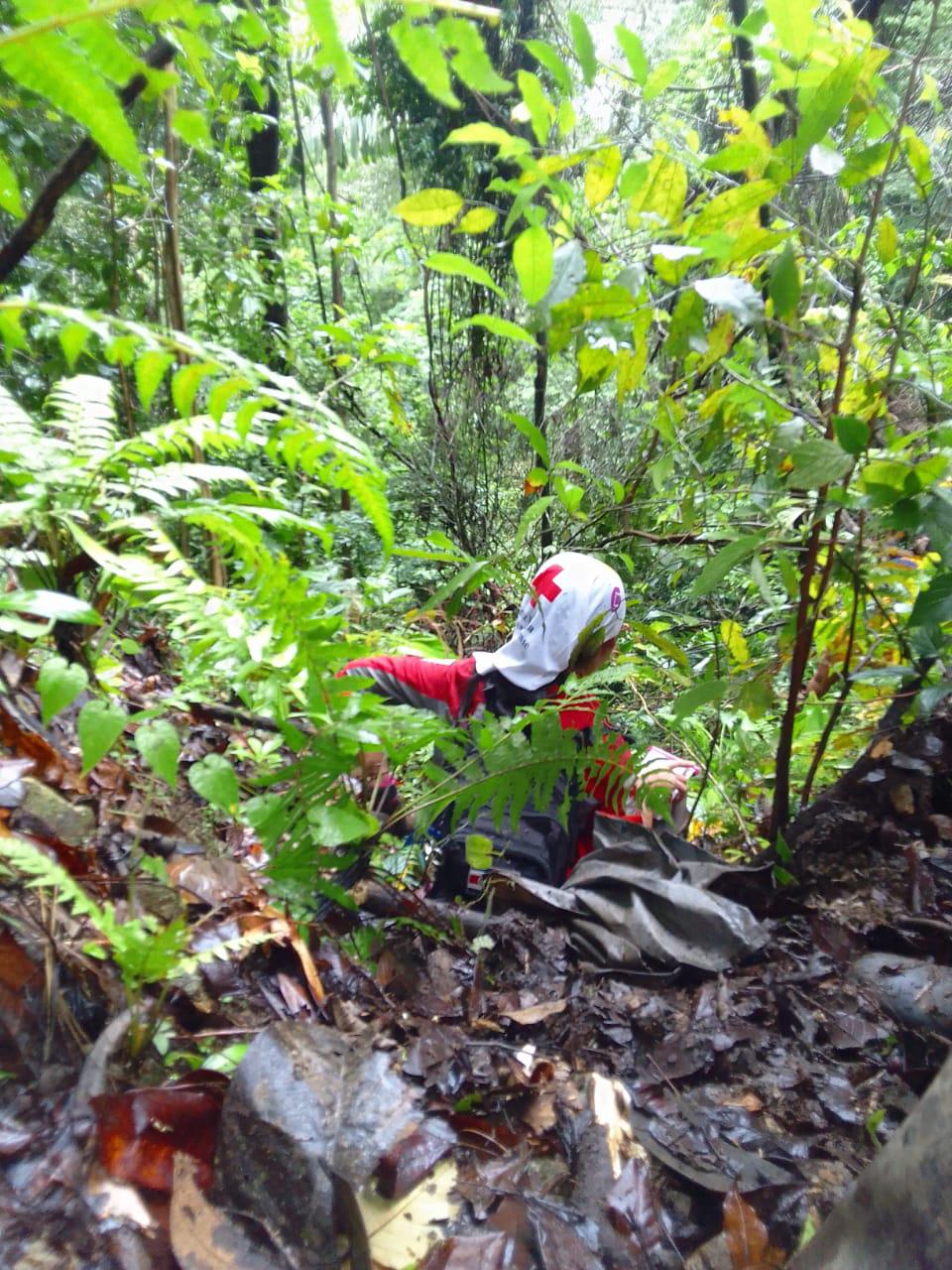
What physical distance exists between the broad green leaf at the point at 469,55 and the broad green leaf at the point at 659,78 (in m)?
0.65

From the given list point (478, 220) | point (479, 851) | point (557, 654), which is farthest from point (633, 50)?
point (479, 851)

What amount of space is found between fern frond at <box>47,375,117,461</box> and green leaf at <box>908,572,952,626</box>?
5.70 ft

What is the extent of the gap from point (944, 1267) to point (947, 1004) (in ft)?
2.92

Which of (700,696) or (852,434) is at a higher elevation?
(852,434)

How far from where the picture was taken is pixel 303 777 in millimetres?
1361

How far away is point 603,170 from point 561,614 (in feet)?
4.27

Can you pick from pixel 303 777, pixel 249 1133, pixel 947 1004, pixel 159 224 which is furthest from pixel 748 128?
pixel 159 224

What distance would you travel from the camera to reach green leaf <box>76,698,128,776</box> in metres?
1.12

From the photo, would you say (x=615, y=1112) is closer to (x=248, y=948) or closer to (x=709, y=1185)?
(x=709, y=1185)

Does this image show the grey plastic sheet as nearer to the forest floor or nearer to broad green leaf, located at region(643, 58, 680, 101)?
the forest floor

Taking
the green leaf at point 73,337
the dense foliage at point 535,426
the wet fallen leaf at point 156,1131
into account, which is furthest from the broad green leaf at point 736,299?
the wet fallen leaf at point 156,1131

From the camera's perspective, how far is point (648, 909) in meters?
1.87

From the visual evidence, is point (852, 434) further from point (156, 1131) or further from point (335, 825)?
point (156, 1131)

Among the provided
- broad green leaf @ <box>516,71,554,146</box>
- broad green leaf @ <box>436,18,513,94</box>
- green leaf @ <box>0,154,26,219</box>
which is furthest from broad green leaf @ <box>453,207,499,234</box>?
green leaf @ <box>0,154,26,219</box>
